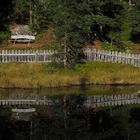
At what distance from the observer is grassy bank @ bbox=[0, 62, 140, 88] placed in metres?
52.0

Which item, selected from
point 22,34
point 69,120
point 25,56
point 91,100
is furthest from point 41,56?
point 69,120

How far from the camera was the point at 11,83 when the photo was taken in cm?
5184

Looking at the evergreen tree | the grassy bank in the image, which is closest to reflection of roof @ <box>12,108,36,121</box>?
the grassy bank

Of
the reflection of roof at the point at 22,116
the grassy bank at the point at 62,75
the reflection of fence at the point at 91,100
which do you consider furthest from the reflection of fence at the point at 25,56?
the reflection of roof at the point at 22,116

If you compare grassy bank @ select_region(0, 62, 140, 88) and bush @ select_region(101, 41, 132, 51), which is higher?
bush @ select_region(101, 41, 132, 51)

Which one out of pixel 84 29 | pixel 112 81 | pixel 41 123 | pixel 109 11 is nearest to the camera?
pixel 41 123

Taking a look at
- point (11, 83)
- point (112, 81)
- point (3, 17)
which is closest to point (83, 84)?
point (112, 81)

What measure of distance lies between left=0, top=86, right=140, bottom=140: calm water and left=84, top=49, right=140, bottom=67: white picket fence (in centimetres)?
826

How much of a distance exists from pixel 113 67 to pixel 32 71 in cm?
805

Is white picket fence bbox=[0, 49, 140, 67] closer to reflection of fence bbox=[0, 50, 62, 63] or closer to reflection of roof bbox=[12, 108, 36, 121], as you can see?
reflection of fence bbox=[0, 50, 62, 63]

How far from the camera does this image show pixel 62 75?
174 feet

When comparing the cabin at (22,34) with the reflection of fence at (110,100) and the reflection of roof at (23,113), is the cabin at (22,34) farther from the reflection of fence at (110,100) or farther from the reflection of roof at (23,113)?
the reflection of roof at (23,113)

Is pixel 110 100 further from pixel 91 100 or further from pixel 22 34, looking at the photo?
pixel 22 34

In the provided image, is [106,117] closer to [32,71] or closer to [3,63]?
[32,71]
